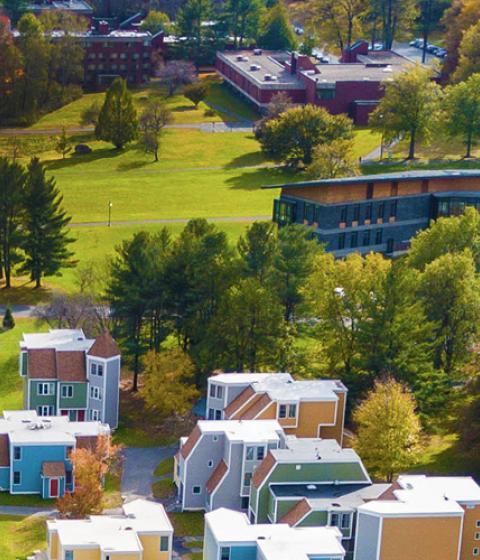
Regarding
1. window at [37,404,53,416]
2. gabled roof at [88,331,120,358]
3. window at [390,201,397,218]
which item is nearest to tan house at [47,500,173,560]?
gabled roof at [88,331,120,358]

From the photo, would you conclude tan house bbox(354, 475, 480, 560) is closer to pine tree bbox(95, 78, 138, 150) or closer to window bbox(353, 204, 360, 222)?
window bbox(353, 204, 360, 222)

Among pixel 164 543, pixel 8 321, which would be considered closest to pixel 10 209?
pixel 8 321

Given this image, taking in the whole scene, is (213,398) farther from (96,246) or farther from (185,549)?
(96,246)

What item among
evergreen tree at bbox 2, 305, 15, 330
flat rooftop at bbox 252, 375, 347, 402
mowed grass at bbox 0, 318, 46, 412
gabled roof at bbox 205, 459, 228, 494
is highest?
flat rooftop at bbox 252, 375, 347, 402

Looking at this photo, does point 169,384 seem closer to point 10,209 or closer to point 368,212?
point 10,209

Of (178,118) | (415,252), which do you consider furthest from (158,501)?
(178,118)

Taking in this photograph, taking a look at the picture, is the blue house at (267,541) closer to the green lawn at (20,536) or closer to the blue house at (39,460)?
the green lawn at (20,536)

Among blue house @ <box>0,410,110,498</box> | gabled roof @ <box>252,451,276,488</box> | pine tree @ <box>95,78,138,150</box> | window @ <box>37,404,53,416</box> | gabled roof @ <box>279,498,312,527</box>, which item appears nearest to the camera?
gabled roof @ <box>279,498,312,527</box>
